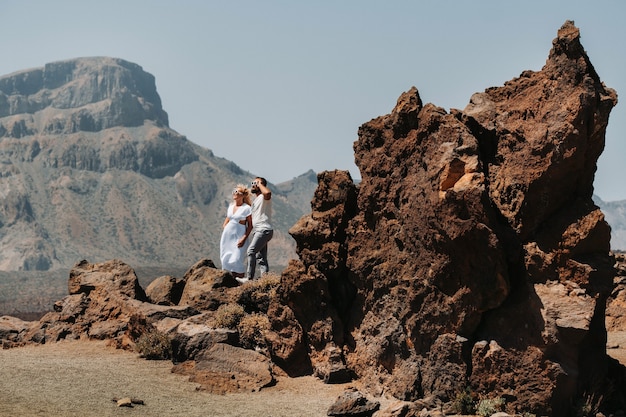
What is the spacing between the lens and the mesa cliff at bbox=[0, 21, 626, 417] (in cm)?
1273

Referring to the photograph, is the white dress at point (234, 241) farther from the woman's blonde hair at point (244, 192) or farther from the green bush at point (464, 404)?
the green bush at point (464, 404)

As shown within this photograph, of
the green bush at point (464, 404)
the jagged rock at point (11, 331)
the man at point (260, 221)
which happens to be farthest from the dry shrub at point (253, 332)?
the jagged rock at point (11, 331)

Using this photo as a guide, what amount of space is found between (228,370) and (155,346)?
199 centimetres

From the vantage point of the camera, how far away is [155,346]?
16.0m

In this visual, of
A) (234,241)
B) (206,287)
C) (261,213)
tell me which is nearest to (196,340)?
(206,287)

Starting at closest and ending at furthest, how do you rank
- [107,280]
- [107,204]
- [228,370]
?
1. [228,370]
2. [107,280]
3. [107,204]

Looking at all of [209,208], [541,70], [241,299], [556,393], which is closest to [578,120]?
[541,70]

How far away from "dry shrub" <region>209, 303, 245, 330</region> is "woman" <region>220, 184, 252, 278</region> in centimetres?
331

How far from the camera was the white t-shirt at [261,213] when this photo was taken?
18.7 m

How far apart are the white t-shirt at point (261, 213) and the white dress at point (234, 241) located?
124cm

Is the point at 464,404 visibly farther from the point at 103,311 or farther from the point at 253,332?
the point at 103,311

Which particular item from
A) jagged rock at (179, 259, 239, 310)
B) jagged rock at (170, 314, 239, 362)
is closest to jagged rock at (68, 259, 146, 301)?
jagged rock at (179, 259, 239, 310)

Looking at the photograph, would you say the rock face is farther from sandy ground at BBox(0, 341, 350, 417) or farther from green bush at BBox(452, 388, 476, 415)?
sandy ground at BBox(0, 341, 350, 417)

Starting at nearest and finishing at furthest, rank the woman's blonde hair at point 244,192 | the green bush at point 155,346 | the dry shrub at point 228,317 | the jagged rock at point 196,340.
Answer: the jagged rock at point 196,340 < the green bush at point 155,346 < the dry shrub at point 228,317 < the woman's blonde hair at point 244,192
